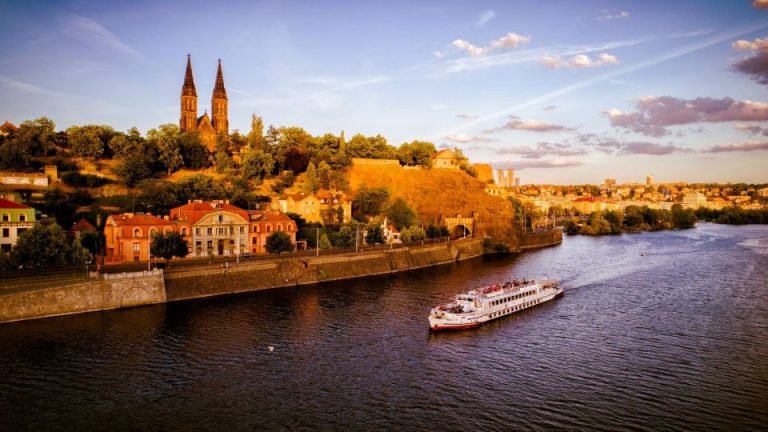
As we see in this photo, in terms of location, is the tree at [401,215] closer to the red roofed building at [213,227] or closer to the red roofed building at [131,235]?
the red roofed building at [213,227]

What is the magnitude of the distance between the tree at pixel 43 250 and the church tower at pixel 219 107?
271 ft

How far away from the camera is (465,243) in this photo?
107 metres

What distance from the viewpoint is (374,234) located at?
299 feet

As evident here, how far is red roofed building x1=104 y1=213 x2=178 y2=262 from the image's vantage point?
67.1 metres

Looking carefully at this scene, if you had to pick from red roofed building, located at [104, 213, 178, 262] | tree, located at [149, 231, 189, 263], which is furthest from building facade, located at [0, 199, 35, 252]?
tree, located at [149, 231, 189, 263]

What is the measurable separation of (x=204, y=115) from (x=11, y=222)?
7766cm

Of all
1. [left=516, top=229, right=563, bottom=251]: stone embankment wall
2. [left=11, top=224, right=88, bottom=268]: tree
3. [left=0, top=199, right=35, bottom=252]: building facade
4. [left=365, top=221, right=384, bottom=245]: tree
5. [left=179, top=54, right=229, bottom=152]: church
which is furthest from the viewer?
[left=179, top=54, right=229, bottom=152]: church

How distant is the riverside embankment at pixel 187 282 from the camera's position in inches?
1970

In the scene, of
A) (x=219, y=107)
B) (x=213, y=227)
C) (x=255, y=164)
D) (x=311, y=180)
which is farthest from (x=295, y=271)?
(x=219, y=107)

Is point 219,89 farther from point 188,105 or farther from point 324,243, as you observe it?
point 324,243

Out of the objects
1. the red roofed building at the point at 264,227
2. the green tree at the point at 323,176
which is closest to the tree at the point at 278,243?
the red roofed building at the point at 264,227

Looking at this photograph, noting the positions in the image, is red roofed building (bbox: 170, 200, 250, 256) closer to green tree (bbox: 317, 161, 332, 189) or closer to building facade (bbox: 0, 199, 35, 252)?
building facade (bbox: 0, 199, 35, 252)

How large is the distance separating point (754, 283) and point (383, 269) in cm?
5388

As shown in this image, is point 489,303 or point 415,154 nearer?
point 489,303
